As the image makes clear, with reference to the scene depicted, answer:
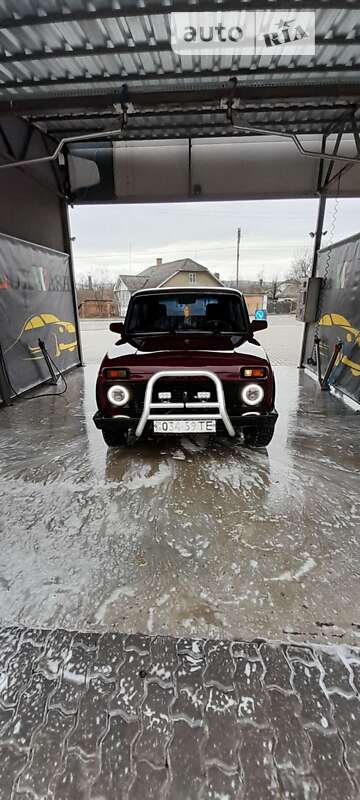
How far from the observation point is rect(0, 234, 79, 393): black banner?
5.51 m

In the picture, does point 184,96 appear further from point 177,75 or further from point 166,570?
point 166,570

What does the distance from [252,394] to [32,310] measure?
4.81 meters

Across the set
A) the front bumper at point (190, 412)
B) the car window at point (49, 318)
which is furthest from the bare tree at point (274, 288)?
the front bumper at point (190, 412)

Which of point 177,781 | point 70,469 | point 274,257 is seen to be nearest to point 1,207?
point 70,469

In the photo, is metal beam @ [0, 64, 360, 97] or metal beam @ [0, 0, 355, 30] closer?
metal beam @ [0, 0, 355, 30]

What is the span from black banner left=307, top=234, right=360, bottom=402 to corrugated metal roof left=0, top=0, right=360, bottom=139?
6.69 ft

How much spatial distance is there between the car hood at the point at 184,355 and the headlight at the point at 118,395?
150mm

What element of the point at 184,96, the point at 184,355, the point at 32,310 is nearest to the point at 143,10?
the point at 184,96

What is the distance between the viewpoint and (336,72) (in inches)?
158

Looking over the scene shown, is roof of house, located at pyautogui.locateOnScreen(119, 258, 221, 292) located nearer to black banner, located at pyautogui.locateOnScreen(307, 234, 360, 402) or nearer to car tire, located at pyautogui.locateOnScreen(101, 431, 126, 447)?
black banner, located at pyautogui.locateOnScreen(307, 234, 360, 402)

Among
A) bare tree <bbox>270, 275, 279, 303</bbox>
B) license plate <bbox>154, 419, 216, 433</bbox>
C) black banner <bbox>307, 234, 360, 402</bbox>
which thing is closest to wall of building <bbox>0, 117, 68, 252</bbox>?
license plate <bbox>154, 419, 216, 433</bbox>

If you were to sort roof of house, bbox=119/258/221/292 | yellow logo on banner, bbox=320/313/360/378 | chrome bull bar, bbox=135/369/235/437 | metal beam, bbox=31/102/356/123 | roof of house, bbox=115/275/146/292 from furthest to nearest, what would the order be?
1. roof of house, bbox=115/275/146/292
2. roof of house, bbox=119/258/221/292
3. yellow logo on banner, bbox=320/313/360/378
4. metal beam, bbox=31/102/356/123
5. chrome bull bar, bbox=135/369/235/437

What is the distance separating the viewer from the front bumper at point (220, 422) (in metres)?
2.92

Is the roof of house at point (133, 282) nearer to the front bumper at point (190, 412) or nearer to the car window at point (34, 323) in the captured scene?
the car window at point (34, 323)
